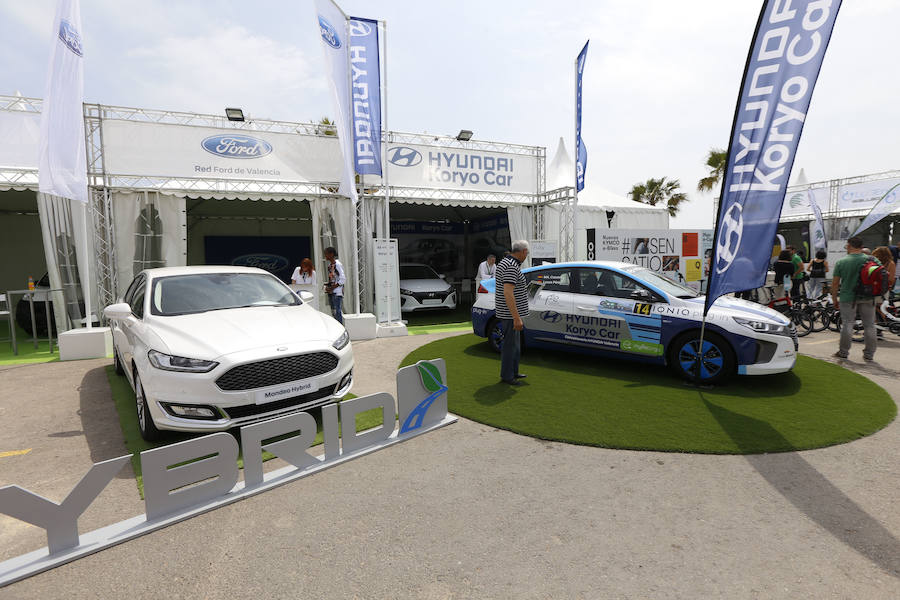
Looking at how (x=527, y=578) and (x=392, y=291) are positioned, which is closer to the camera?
(x=527, y=578)

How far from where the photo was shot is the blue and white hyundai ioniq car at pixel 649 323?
508 centimetres

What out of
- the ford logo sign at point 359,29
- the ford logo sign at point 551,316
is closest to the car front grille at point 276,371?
the ford logo sign at point 551,316

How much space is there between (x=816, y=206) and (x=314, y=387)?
20534 millimetres

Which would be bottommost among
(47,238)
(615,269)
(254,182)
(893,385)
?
(893,385)

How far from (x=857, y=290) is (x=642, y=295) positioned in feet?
11.6

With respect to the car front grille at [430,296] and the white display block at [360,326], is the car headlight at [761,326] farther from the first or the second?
the car front grille at [430,296]

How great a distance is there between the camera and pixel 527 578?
225 cm

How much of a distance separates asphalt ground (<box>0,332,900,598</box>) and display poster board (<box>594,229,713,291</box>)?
305 inches

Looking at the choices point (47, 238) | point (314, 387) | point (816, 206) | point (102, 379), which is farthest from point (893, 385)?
point (816, 206)

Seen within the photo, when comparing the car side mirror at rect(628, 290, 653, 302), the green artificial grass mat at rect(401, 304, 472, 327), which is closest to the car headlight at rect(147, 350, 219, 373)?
the car side mirror at rect(628, 290, 653, 302)

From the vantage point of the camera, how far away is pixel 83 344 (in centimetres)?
762

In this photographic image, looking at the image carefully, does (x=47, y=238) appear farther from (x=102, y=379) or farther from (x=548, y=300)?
(x=548, y=300)

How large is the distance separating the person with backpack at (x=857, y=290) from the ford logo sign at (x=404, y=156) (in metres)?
8.19

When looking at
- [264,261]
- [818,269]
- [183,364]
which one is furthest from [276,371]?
[264,261]
